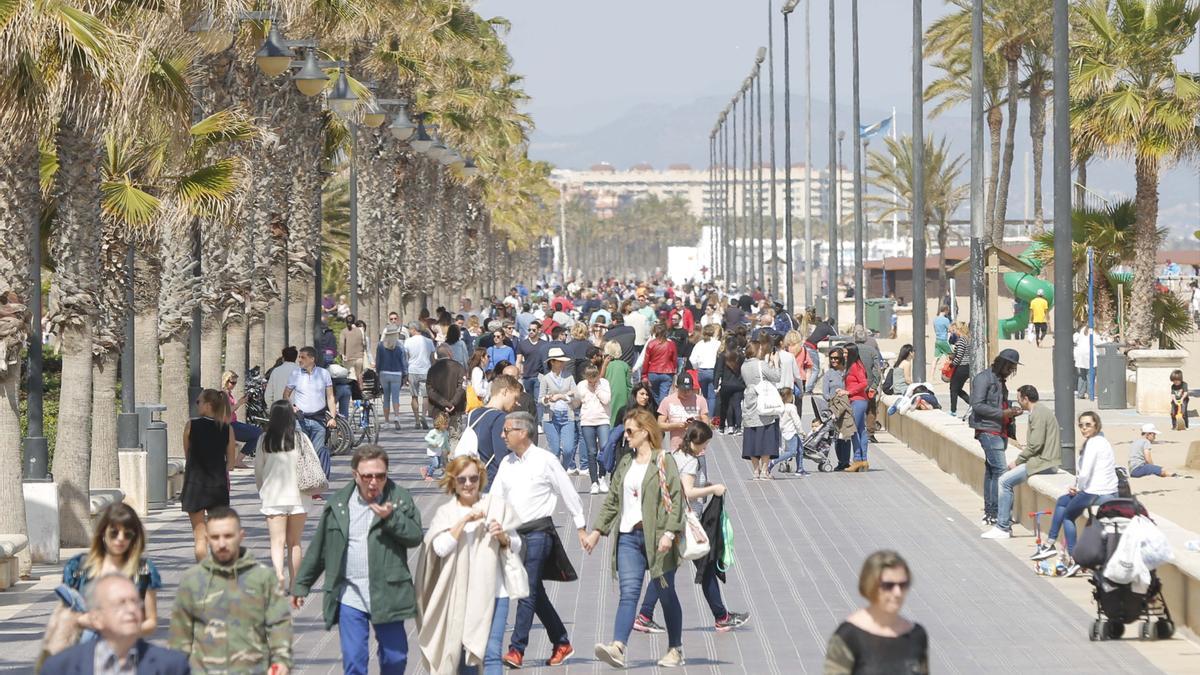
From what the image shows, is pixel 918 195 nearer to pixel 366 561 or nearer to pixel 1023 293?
pixel 1023 293

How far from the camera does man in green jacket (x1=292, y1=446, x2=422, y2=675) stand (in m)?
9.59

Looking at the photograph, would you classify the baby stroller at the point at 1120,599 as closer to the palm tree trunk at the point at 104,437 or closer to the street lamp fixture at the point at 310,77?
the palm tree trunk at the point at 104,437

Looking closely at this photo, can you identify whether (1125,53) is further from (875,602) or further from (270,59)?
(875,602)

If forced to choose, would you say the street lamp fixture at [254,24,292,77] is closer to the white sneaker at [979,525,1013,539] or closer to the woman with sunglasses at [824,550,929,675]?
the white sneaker at [979,525,1013,539]

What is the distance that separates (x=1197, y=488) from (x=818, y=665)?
11144mm

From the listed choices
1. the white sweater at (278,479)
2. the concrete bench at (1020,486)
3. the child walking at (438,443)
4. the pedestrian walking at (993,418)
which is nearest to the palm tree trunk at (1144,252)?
the concrete bench at (1020,486)

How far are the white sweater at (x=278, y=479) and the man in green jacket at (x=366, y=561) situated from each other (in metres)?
4.24

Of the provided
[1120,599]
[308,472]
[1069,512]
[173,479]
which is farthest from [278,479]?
[173,479]

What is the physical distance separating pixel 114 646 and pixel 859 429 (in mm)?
17603

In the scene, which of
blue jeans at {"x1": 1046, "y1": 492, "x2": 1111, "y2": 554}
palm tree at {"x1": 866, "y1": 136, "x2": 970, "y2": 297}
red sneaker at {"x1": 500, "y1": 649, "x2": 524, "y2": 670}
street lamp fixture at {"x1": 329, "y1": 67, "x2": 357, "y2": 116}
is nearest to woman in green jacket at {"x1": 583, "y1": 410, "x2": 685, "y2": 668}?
red sneaker at {"x1": 500, "y1": 649, "x2": 524, "y2": 670}

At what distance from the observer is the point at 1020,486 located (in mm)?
18766

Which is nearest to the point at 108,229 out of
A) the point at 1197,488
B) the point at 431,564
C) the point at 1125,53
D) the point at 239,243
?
the point at 239,243

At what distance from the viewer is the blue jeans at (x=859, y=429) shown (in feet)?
77.8

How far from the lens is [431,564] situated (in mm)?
10219
